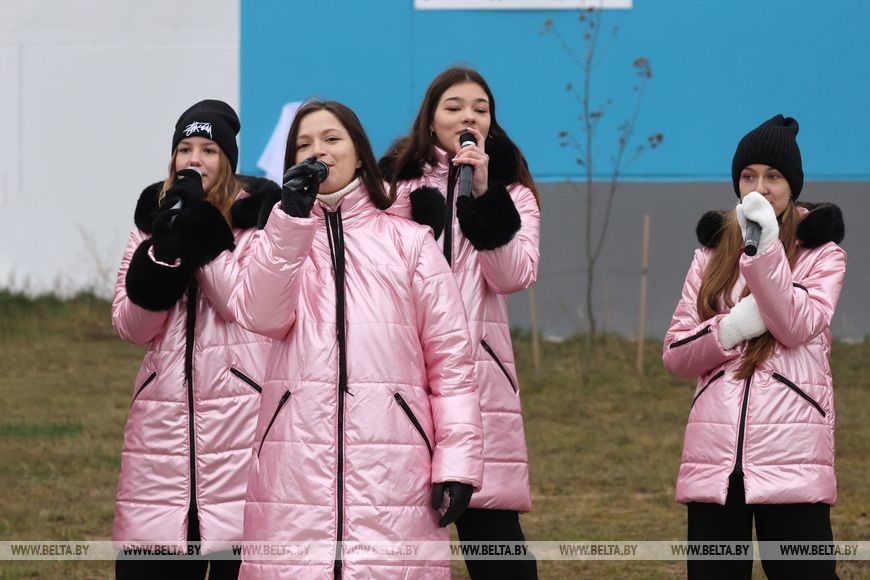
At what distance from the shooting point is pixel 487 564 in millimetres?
4074

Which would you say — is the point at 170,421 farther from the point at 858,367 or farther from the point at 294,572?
the point at 858,367

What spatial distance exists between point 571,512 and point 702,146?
14.9 ft

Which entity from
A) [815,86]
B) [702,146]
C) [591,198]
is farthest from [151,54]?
[815,86]

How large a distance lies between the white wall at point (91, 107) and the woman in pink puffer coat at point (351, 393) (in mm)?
7900

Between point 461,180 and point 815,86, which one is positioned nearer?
point 461,180

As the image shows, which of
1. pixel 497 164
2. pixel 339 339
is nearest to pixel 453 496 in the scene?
pixel 339 339

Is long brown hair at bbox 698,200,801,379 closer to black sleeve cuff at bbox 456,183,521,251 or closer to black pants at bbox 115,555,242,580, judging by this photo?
black sleeve cuff at bbox 456,183,521,251

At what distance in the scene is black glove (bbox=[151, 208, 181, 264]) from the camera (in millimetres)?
3898

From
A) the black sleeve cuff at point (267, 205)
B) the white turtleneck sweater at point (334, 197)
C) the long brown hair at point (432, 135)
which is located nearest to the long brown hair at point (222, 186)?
the black sleeve cuff at point (267, 205)

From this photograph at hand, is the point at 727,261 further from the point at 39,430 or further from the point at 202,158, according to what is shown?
the point at 39,430

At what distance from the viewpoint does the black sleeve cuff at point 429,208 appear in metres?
4.11

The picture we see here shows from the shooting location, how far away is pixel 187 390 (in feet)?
13.0

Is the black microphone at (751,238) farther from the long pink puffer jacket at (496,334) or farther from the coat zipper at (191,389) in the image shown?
the coat zipper at (191,389)

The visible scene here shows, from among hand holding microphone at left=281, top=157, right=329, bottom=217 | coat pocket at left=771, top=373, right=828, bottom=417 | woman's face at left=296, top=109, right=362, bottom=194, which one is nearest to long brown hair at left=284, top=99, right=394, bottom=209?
woman's face at left=296, top=109, right=362, bottom=194
